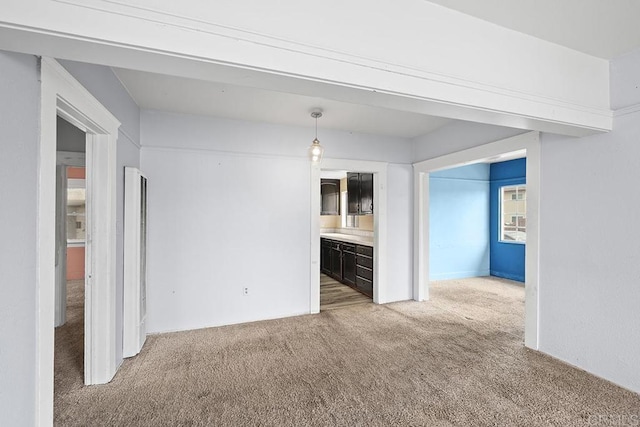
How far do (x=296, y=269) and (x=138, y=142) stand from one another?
7.92ft

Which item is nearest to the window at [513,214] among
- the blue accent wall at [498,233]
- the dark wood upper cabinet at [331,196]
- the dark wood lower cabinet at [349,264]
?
the blue accent wall at [498,233]

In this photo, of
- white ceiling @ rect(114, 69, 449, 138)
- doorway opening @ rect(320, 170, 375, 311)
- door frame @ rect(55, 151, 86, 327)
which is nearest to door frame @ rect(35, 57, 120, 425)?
white ceiling @ rect(114, 69, 449, 138)

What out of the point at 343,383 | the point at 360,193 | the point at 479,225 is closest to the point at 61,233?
the point at 343,383

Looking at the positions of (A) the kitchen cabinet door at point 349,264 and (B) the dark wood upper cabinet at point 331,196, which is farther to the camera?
(B) the dark wood upper cabinet at point 331,196

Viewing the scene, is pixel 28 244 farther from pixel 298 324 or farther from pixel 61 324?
pixel 61 324

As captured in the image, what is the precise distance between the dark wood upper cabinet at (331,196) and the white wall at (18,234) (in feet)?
20.4

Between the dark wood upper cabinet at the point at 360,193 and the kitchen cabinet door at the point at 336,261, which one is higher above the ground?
the dark wood upper cabinet at the point at 360,193

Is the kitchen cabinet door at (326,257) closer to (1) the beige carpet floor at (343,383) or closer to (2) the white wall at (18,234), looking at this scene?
(1) the beige carpet floor at (343,383)

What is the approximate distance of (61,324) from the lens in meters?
3.50

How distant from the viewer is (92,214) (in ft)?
7.29

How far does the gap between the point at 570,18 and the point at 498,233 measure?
5317 millimetres

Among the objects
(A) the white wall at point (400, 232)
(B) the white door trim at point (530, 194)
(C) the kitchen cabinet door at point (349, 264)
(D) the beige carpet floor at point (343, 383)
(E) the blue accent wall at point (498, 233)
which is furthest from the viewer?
(E) the blue accent wall at point (498, 233)

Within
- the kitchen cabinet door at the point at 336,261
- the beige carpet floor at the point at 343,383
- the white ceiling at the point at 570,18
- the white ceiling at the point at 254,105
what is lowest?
the beige carpet floor at the point at 343,383

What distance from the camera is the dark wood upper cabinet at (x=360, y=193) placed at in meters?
5.20
